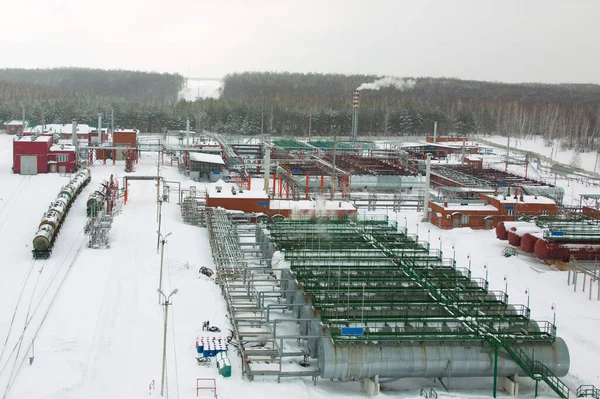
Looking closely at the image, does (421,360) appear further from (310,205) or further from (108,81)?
(108,81)

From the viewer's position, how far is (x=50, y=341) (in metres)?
14.4

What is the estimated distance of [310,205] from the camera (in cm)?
2808

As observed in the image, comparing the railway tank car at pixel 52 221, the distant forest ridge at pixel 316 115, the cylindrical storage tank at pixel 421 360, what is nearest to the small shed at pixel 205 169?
the railway tank car at pixel 52 221

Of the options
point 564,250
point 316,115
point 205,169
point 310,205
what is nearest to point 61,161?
point 205,169

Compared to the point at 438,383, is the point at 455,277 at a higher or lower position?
higher

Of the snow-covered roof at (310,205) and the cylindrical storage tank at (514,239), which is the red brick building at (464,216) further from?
the cylindrical storage tank at (514,239)

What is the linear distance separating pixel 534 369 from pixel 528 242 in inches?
426

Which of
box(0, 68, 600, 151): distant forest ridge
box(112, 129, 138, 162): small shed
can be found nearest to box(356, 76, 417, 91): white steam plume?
box(0, 68, 600, 151): distant forest ridge

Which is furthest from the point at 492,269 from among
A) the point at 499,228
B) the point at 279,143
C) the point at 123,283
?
the point at 279,143

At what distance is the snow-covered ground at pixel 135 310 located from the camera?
12859 mm

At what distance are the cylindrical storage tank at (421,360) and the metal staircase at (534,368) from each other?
12cm

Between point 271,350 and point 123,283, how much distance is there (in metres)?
5.55

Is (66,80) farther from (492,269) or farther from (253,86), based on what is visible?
(492,269)

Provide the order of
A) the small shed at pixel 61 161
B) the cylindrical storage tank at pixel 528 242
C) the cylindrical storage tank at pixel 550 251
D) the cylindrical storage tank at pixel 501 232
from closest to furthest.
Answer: the cylindrical storage tank at pixel 550 251, the cylindrical storage tank at pixel 528 242, the cylindrical storage tank at pixel 501 232, the small shed at pixel 61 161
